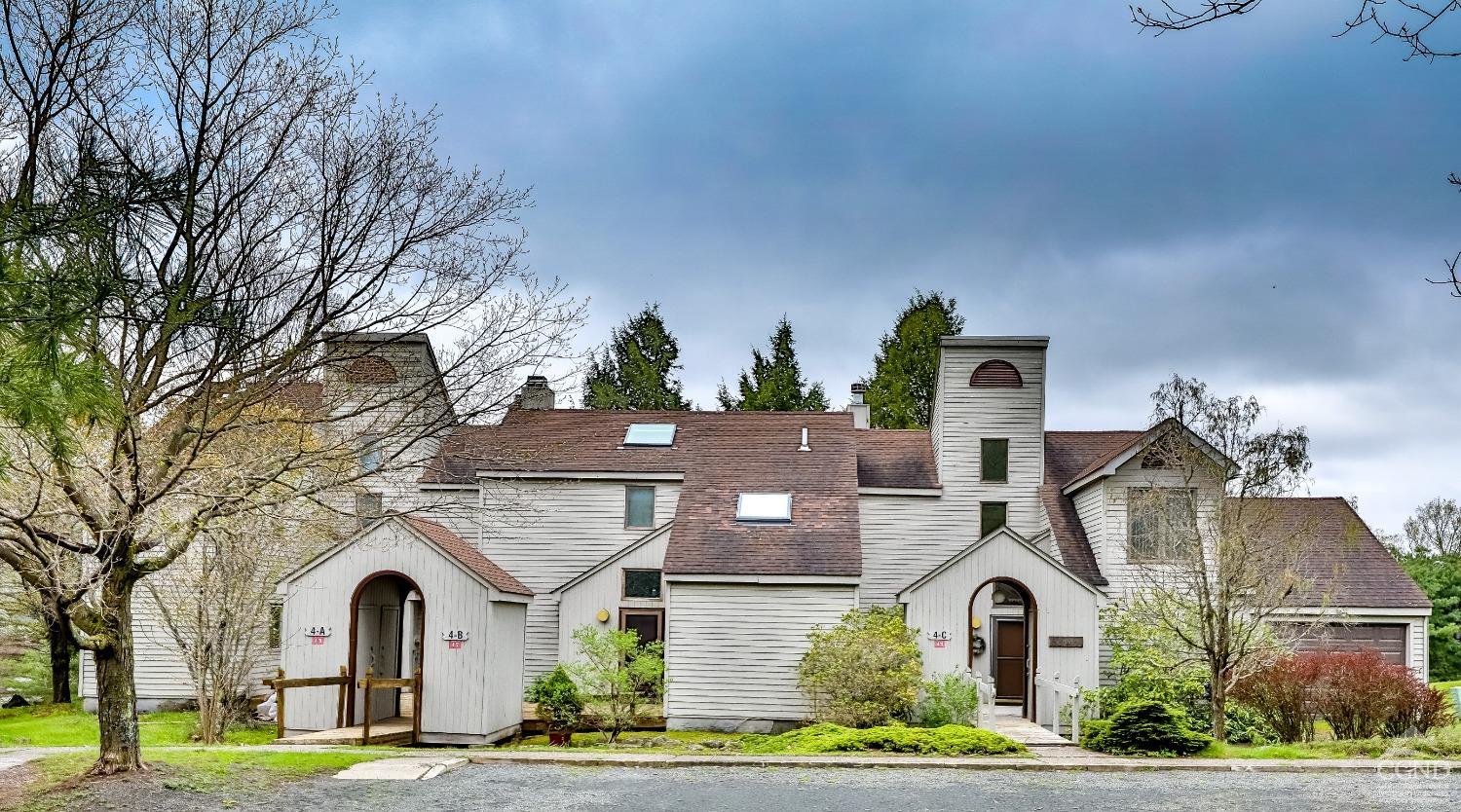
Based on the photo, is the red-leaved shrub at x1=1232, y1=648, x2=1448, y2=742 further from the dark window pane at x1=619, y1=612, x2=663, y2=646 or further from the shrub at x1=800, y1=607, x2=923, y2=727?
the dark window pane at x1=619, y1=612, x2=663, y2=646

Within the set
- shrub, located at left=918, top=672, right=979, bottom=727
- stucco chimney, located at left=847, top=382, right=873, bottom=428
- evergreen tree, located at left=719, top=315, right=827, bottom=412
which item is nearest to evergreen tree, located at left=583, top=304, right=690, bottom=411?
evergreen tree, located at left=719, top=315, right=827, bottom=412

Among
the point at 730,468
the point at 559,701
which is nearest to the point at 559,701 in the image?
the point at 559,701

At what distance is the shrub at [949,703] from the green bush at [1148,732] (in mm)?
3853

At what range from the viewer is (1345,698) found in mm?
20203

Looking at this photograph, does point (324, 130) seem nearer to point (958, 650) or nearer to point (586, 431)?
point (958, 650)

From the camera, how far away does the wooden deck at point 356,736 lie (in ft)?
66.0

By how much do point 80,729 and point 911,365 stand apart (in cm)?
3248

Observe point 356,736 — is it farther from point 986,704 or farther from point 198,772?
point 986,704

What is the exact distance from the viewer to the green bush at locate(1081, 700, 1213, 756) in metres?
17.7

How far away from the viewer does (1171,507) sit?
25.8 metres

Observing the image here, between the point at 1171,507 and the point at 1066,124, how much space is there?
14.3 m

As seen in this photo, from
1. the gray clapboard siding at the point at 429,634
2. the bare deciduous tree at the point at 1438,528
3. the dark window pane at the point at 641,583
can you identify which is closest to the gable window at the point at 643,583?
the dark window pane at the point at 641,583

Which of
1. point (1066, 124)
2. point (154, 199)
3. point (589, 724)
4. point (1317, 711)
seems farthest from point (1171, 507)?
point (154, 199)

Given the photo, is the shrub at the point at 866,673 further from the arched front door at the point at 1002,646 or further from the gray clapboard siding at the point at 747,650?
the arched front door at the point at 1002,646
